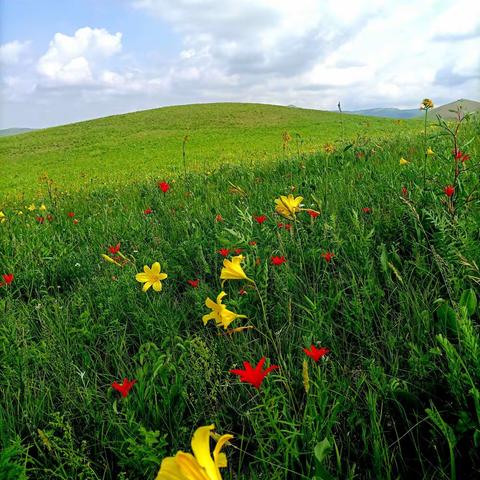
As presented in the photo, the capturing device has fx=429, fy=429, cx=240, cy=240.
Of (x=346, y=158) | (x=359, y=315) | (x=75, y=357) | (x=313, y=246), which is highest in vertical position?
(x=346, y=158)

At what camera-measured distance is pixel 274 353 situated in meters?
1.86

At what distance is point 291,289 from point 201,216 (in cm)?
185

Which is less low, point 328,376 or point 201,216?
point 201,216

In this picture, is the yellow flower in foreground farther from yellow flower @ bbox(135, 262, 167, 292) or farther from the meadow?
yellow flower @ bbox(135, 262, 167, 292)

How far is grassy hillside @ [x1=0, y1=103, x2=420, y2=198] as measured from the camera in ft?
60.4

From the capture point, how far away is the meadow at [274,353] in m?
1.31

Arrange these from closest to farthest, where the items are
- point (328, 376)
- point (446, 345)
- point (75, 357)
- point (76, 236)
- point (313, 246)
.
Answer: point (446, 345), point (328, 376), point (75, 357), point (313, 246), point (76, 236)

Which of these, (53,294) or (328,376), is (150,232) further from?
(328,376)

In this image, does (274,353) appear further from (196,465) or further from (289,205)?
(196,465)

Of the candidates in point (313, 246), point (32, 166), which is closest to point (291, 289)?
point (313, 246)

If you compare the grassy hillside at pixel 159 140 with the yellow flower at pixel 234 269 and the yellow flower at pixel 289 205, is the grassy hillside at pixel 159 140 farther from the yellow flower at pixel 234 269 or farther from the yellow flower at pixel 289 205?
the yellow flower at pixel 234 269

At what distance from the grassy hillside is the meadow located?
12140mm

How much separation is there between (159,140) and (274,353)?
30122mm

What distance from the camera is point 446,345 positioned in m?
1.32
